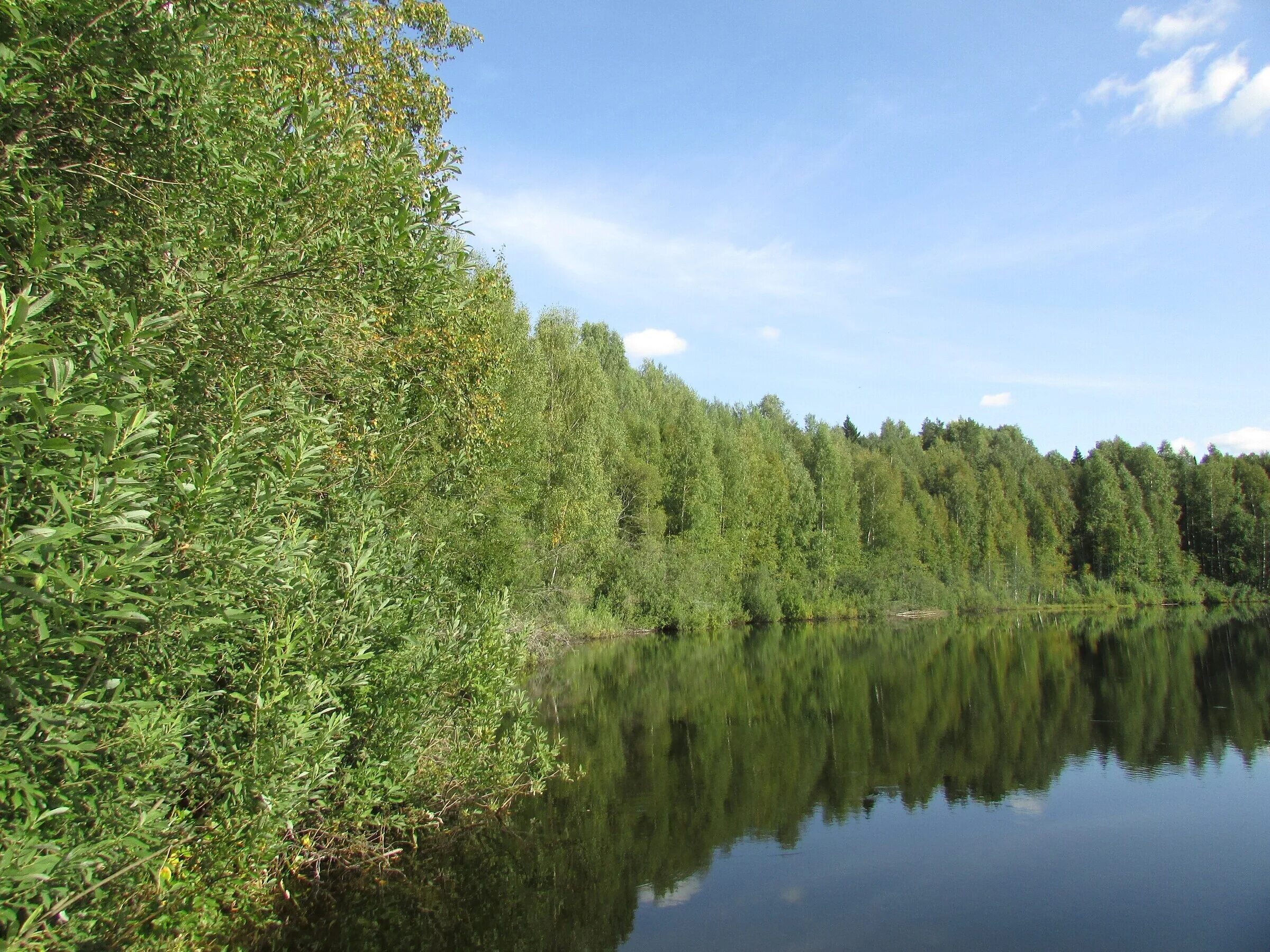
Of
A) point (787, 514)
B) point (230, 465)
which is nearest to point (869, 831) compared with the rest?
point (230, 465)

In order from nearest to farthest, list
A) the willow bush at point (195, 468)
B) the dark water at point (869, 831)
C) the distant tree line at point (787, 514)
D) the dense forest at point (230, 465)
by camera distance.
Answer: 1. the willow bush at point (195, 468)
2. the dense forest at point (230, 465)
3. the dark water at point (869, 831)
4. the distant tree line at point (787, 514)

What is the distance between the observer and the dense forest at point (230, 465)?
13.0 ft

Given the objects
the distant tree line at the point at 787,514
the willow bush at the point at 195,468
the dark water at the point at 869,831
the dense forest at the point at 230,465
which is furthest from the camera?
the distant tree line at the point at 787,514

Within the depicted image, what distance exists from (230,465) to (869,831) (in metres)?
12.1

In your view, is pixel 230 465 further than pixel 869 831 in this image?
No

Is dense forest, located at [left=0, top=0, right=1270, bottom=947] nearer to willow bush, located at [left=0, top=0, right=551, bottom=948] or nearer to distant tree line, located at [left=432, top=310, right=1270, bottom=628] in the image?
willow bush, located at [left=0, top=0, right=551, bottom=948]

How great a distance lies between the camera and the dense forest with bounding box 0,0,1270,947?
3965 millimetres

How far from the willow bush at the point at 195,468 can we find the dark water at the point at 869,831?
7.47 ft

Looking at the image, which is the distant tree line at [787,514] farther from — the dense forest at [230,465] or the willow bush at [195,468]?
the willow bush at [195,468]

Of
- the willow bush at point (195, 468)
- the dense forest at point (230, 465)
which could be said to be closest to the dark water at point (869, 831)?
the dense forest at point (230, 465)

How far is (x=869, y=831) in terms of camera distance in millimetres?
13352

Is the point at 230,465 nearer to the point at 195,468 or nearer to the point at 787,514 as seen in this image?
the point at 195,468

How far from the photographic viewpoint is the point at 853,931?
9727mm

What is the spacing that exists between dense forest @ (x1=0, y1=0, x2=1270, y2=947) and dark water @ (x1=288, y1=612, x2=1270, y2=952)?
1.49 meters
